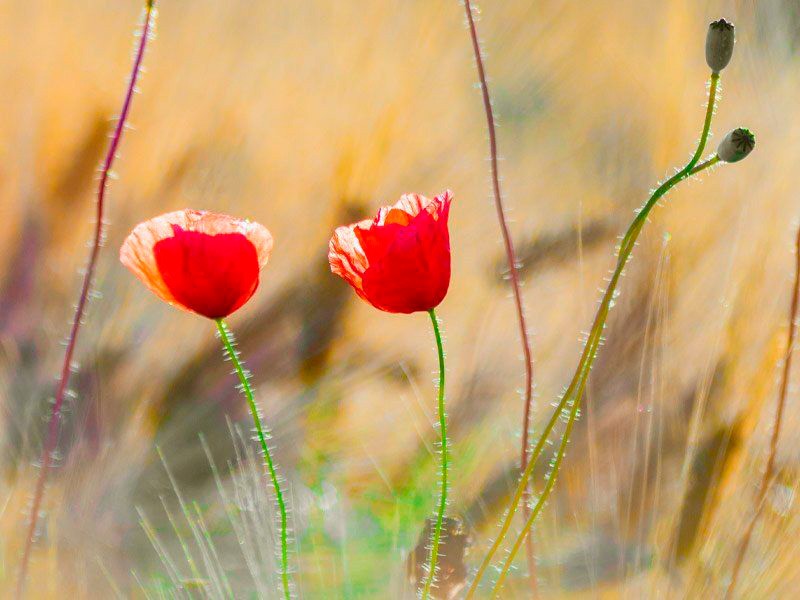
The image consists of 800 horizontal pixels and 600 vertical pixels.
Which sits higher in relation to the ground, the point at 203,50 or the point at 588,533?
the point at 203,50

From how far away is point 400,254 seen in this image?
13.3 inches

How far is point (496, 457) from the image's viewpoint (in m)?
0.44

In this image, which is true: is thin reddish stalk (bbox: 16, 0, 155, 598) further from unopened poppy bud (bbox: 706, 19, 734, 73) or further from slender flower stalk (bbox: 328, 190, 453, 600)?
unopened poppy bud (bbox: 706, 19, 734, 73)

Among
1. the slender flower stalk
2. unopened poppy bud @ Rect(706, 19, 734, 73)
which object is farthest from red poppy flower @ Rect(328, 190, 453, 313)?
unopened poppy bud @ Rect(706, 19, 734, 73)

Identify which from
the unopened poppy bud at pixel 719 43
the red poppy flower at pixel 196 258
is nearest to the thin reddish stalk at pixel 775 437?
the unopened poppy bud at pixel 719 43

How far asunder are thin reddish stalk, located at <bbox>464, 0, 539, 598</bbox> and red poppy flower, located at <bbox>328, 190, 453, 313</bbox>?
0.08m

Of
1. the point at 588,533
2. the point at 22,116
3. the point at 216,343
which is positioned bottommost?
the point at 588,533

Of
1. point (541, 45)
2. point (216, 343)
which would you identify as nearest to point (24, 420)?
point (216, 343)

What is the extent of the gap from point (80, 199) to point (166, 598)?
172 mm

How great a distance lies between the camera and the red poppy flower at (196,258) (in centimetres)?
32

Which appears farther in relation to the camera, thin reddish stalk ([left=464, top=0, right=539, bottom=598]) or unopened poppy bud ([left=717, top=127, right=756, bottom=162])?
thin reddish stalk ([left=464, top=0, right=539, bottom=598])

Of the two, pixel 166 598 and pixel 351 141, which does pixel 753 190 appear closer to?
pixel 351 141

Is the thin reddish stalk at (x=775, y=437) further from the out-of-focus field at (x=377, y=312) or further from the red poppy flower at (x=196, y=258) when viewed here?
the red poppy flower at (x=196, y=258)

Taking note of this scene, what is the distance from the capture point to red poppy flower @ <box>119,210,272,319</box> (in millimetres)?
322
